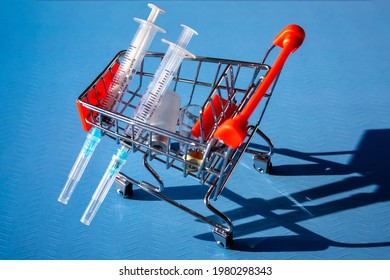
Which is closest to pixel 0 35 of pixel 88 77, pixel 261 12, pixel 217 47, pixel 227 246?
pixel 88 77

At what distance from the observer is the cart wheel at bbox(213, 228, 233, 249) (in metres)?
1.34

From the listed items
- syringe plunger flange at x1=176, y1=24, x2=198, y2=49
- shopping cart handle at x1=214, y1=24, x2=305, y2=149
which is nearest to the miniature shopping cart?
shopping cart handle at x1=214, y1=24, x2=305, y2=149

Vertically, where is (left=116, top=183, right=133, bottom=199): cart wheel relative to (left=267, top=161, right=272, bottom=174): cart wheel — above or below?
below

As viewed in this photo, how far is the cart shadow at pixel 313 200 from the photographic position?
4.54 ft

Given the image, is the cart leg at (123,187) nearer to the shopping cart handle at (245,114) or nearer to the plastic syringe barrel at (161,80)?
the plastic syringe barrel at (161,80)

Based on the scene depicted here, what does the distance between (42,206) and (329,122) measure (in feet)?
3.10

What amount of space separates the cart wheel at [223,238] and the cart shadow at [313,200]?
27 mm

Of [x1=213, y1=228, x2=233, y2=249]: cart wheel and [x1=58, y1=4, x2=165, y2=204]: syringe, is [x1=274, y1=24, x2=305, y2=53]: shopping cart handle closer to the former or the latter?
[x1=58, y1=4, x2=165, y2=204]: syringe

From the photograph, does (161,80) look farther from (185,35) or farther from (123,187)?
(123,187)

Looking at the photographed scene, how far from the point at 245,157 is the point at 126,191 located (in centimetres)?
39

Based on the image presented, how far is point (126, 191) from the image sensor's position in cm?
147

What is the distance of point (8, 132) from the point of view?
166 cm

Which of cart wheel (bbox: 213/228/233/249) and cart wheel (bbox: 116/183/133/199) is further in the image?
cart wheel (bbox: 116/183/133/199)

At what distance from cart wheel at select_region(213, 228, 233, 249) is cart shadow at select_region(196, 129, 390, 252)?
1.1 inches
